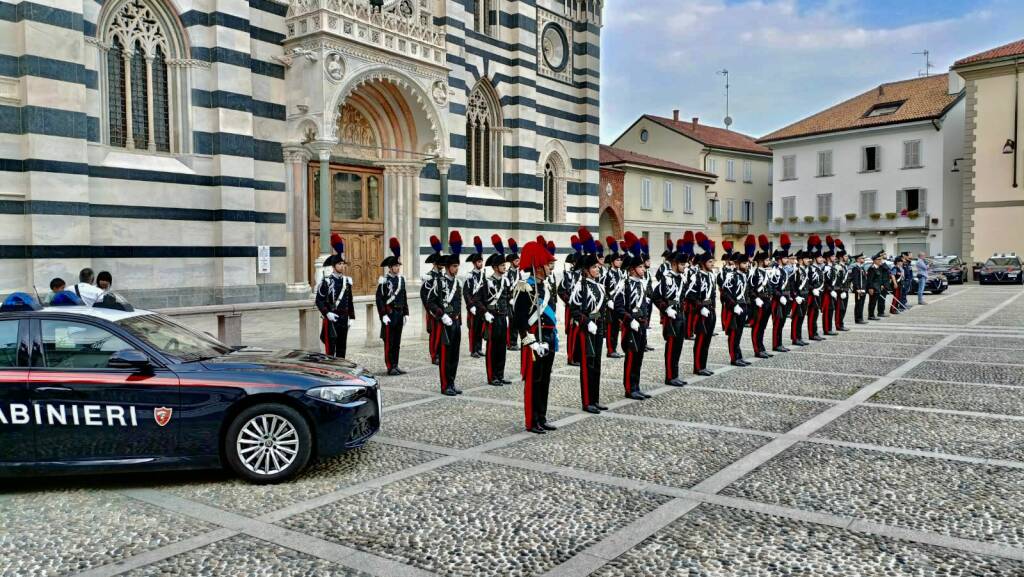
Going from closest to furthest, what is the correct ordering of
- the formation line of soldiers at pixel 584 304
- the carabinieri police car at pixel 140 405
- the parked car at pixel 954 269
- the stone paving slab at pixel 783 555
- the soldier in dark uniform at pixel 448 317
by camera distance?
the stone paving slab at pixel 783 555 < the carabinieri police car at pixel 140 405 < the formation line of soldiers at pixel 584 304 < the soldier in dark uniform at pixel 448 317 < the parked car at pixel 954 269

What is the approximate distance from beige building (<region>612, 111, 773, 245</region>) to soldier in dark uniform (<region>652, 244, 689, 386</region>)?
35.7m

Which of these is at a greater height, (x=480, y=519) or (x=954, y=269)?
(x=954, y=269)

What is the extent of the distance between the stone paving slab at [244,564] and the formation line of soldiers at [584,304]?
349cm

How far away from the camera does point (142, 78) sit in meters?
16.0

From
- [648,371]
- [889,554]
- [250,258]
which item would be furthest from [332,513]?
[250,258]

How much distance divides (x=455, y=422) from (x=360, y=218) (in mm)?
14171

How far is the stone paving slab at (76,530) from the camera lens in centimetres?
439

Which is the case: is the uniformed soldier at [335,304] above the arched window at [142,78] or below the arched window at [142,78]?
below

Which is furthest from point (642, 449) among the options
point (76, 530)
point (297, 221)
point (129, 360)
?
point (297, 221)

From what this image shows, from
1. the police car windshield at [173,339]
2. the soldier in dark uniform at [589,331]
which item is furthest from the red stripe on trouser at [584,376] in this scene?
the police car windshield at [173,339]

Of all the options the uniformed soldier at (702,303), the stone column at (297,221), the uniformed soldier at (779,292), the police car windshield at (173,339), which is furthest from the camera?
the stone column at (297,221)

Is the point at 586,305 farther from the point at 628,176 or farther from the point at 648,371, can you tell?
the point at 628,176

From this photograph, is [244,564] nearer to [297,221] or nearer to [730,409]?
[730,409]

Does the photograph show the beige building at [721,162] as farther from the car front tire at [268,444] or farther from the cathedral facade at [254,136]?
the car front tire at [268,444]
